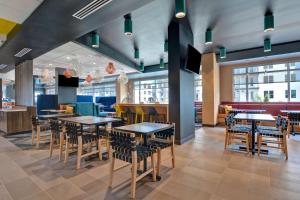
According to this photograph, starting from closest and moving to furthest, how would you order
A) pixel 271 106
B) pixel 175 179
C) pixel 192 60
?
1. pixel 175 179
2. pixel 192 60
3. pixel 271 106

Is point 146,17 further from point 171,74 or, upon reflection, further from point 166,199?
point 166,199

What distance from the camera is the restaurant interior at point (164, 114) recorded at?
267cm

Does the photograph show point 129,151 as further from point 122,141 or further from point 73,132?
point 73,132

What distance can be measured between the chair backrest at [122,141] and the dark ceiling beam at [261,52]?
7.37 m

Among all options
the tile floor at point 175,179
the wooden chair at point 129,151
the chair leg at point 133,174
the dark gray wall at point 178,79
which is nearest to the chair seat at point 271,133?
the tile floor at point 175,179

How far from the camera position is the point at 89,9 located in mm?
3523

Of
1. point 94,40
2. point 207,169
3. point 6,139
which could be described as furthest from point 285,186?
point 6,139

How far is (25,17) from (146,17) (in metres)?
2.98

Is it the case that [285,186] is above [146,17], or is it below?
below

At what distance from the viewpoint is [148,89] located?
48.3ft

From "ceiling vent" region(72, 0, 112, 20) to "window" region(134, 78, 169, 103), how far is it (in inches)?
392

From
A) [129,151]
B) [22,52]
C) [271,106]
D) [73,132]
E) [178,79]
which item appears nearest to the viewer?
[129,151]

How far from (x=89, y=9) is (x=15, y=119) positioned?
5469mm

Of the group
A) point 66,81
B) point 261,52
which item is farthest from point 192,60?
point 66,81
